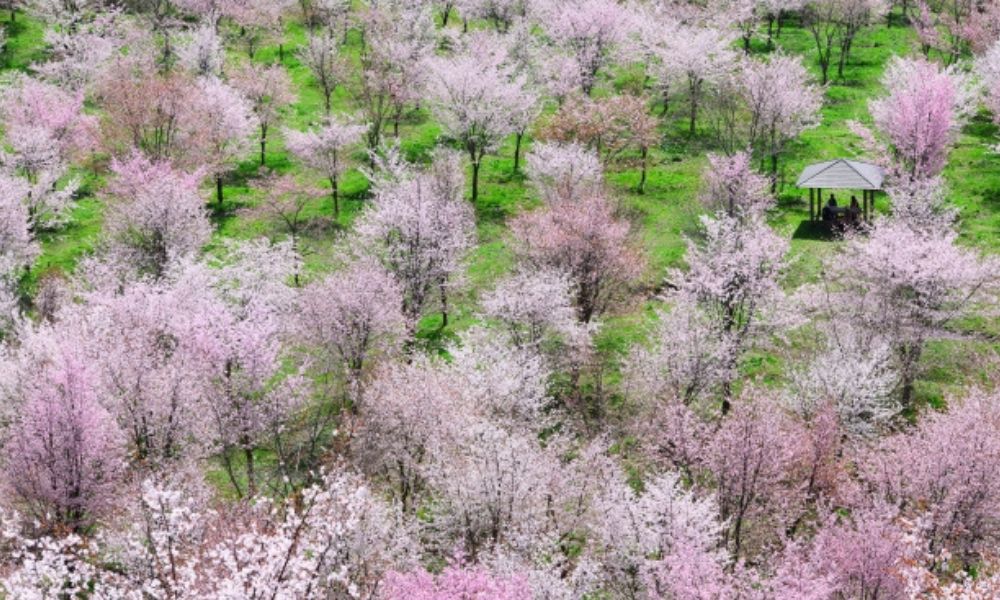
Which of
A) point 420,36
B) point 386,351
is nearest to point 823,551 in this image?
point 386,351

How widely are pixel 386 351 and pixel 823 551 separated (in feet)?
71.8

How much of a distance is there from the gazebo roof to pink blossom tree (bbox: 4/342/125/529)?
4043 cm

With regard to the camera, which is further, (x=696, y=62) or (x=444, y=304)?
(x=696, y=62)

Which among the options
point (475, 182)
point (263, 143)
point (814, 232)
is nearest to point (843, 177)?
point (814, 232)

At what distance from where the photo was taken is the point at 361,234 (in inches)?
2057

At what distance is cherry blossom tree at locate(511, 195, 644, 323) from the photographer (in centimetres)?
4703

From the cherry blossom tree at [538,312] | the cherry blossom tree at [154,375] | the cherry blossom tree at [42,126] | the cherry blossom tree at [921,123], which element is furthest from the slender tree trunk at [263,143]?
the cherry blossom tree at [921,123]

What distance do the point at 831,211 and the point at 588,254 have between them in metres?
17.5

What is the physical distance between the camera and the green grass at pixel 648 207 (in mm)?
49062

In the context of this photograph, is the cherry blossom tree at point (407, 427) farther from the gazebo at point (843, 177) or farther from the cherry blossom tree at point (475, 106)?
the gazebo at point (843, 177)

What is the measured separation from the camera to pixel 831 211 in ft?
178

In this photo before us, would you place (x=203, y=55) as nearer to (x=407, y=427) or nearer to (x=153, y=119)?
(x=153, y=119)

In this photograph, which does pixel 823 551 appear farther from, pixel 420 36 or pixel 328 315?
pixel 420 36

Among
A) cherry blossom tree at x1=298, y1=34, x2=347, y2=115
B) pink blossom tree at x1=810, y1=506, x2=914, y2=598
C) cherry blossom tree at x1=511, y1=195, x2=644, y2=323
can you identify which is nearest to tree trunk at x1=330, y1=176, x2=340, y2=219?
cherry blossom tree at x1=298, y1=34, x2=347, y2=115
